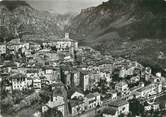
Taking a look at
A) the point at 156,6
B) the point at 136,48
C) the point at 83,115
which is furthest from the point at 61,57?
the point at 156,6

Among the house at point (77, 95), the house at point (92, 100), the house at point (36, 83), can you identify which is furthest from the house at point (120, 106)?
the house at point (36, 83)

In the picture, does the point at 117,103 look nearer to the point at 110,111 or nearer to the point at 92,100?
the point at 110,111

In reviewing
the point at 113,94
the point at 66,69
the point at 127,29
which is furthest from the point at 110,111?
the point at 127,29

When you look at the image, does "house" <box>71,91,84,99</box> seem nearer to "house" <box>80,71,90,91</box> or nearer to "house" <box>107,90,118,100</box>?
"house" <box>80,71,90,91</box>

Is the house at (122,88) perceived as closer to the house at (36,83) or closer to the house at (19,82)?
the house at (36,83)

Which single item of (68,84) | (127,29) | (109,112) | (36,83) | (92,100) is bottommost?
(109,112)

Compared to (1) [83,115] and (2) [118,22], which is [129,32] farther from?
(1) [83,115]

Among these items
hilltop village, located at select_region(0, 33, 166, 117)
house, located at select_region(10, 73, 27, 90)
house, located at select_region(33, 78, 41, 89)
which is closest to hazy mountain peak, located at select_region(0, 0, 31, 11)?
hilltop village, located at select_region(0, 33, 166, 117)
